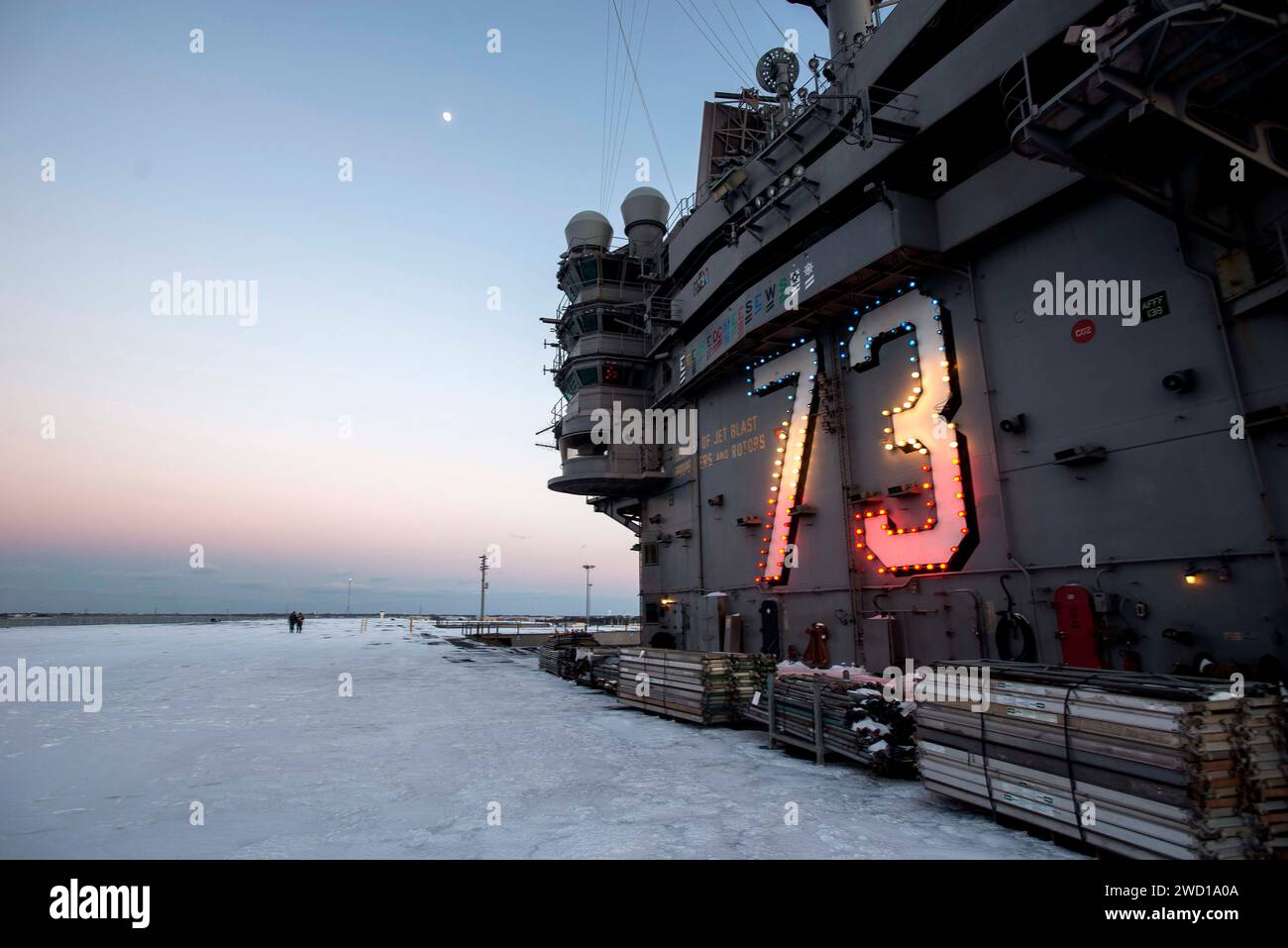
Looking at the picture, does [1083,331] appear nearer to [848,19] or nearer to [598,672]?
[848,19]

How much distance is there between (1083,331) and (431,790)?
14245 mm

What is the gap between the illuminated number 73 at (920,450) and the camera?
14164 mm

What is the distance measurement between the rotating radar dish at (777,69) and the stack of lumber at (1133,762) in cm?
2318

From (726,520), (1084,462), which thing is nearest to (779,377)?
(726,520)

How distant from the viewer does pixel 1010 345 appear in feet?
44.0

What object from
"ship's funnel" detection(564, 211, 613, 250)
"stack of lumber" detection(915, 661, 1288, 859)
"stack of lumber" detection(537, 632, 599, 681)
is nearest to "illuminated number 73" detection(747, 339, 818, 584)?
"stack of lumber" detection(537, 632, 599, 681)

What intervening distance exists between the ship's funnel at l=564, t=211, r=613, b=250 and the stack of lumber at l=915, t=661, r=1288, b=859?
1253 inches

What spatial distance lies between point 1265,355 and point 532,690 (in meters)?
19.2

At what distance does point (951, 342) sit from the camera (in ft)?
48.3

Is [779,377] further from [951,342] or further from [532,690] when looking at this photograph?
[532,690]

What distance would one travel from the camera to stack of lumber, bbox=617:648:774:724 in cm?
1327
